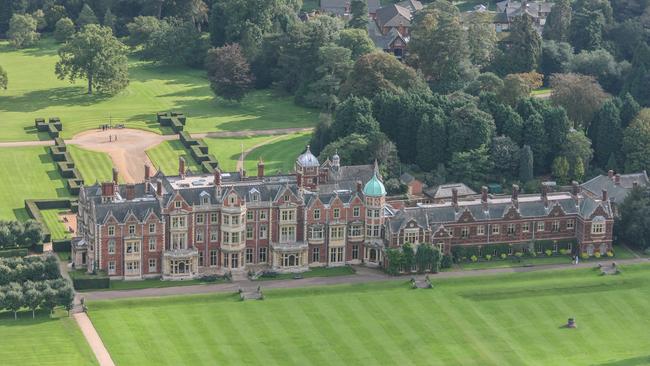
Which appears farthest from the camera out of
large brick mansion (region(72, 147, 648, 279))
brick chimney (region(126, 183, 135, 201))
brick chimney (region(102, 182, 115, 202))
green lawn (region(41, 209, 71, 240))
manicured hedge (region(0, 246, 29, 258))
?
green lawn (region(41, 209, 71, 240))

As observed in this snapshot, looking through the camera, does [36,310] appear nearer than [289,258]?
Yes

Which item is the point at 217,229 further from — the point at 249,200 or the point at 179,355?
the point at 179,355

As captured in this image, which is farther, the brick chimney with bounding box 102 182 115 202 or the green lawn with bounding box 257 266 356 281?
the green lawn with bounding box 257 266 356 281

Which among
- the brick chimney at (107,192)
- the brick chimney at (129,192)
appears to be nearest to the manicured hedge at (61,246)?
the brick chimney at (107,192)

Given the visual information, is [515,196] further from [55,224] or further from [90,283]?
[55,224]

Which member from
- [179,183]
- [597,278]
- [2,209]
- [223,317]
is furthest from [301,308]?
[2,209]

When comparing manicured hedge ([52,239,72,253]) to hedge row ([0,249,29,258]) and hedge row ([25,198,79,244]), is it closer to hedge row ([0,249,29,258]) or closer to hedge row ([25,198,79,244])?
hedge row ([0,249,29,258])

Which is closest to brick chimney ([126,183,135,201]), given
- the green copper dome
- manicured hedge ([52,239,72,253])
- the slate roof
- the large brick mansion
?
the large brick mansion

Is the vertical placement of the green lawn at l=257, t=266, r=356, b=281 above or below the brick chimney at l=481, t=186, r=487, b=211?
below

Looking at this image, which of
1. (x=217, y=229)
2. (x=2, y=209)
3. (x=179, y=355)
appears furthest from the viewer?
(x=2, y=209)
